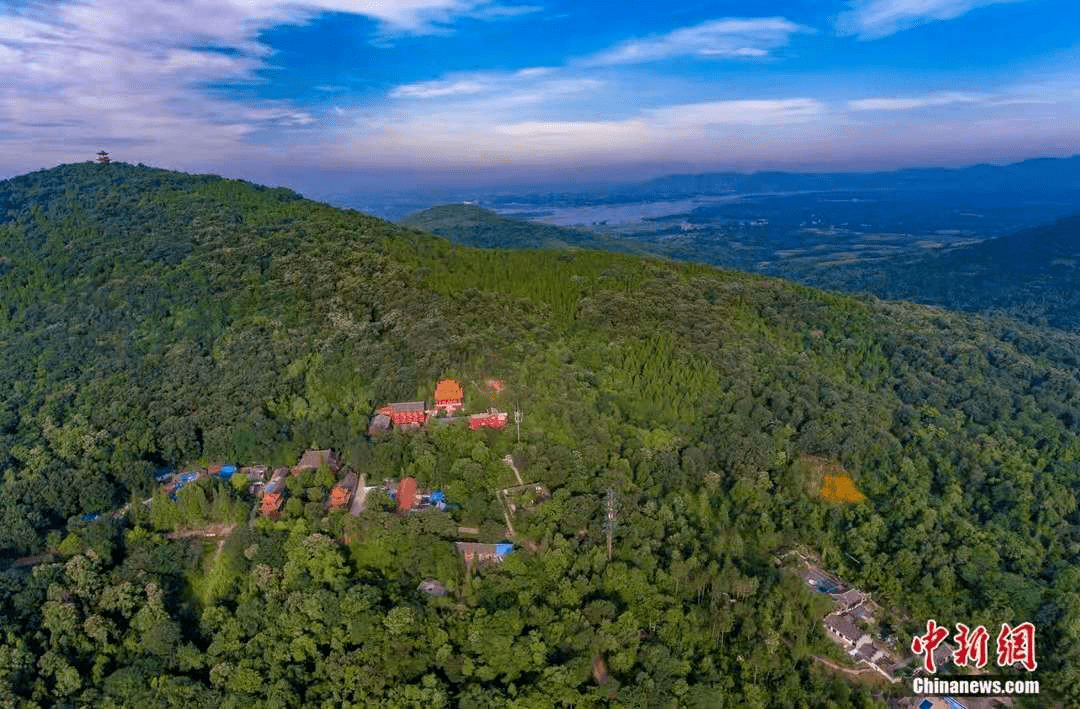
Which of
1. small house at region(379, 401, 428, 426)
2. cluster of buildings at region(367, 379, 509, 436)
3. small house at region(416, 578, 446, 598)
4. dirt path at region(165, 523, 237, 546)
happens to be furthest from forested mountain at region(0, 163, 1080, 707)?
small house at region(379, 401, 428, 426)

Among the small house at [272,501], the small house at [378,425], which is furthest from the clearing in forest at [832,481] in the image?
the small house at [272,501]

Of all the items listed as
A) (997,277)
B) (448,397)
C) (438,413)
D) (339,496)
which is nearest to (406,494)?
(339,496)

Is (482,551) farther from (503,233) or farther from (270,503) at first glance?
(503,233)

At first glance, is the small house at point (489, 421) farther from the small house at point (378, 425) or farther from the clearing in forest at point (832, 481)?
the clearing in forest at point (832, 481)

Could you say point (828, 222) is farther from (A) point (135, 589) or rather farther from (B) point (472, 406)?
(A) point (135, 589)

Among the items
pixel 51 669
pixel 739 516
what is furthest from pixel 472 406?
pixel 51 669
